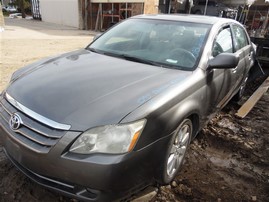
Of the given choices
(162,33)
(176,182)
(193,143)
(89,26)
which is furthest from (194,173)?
(89,26)

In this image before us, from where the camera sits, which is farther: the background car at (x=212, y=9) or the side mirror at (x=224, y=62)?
the background car at (x=212, y=9)

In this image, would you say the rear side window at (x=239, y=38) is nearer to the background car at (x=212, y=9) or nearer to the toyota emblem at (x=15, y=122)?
the toyota emblem at (x=15, y=122)

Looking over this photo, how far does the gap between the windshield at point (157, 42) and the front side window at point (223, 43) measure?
0.22 meters

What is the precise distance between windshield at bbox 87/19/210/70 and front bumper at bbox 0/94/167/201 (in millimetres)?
1253

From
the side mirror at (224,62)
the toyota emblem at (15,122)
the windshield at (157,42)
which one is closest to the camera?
the toyota emblem at (15,122)

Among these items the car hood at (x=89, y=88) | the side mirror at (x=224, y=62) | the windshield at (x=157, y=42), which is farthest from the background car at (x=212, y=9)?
the car hood at (x=89, y=88)

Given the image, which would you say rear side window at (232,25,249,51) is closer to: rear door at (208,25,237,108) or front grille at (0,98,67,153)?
rear door at (208,25,237,108)

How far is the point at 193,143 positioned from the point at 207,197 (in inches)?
42.1

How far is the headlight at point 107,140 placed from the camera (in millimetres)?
1867

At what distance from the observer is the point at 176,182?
2721 mm

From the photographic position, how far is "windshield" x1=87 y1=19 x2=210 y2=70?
294 centimetres

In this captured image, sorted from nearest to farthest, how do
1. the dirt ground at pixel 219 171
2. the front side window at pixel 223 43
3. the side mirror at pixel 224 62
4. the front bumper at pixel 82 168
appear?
the front bumper at pixel 82 168 → the dirt ground at pixel 219 171 → the side mirror at pixel 224 62 → the front side window at pixel 223 43

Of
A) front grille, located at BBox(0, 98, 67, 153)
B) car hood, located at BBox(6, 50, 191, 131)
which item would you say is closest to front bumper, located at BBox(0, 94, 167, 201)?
front grille, located at BBox(0, 98, 67, 153)

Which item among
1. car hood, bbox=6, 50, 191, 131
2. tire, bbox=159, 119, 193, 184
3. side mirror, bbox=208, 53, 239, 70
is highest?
side mirror, bbox=208, 53, 239, 70
